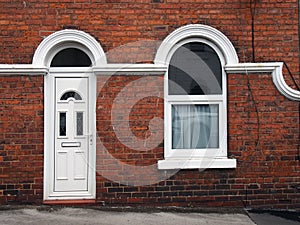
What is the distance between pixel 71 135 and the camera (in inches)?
253

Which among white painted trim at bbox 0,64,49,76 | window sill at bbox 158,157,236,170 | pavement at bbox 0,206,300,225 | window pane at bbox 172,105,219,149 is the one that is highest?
white painted trim at bbox 0,64,49,76

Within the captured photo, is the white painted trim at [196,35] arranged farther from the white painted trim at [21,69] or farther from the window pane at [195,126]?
the white painted trim at [21,69]

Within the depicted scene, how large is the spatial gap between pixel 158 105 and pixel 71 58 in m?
1.67

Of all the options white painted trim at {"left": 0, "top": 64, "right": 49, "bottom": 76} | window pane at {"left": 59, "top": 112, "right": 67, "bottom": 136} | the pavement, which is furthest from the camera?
window pane at {"left": 59, "top": 112, "right": 67, "bottom": 136}

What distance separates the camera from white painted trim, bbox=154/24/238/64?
20.8 ft

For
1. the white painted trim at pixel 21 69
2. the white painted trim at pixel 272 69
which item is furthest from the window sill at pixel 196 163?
the white painted trim at pixel 21 69

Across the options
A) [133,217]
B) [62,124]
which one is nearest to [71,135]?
[62,124]

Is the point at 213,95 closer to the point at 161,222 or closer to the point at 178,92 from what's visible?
the point at 178,92

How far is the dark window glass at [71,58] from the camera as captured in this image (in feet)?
21.3

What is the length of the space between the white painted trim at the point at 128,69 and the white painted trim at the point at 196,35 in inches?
4.7

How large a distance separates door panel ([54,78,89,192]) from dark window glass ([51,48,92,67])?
0.26 metres

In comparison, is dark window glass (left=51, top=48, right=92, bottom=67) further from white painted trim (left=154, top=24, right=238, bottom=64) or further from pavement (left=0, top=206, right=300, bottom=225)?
pavement (left=0, top=206, right=300, bottom=225)

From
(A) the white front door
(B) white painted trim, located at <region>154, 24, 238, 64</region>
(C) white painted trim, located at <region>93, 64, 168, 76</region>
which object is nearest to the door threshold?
(A) the white front door

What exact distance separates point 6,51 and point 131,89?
211 centimetres
